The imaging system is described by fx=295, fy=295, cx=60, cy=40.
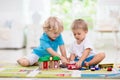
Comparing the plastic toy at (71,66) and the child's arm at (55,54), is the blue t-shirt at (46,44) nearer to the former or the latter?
the child's arm at (55,54)

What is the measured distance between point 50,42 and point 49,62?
288mm

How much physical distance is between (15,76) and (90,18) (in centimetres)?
469

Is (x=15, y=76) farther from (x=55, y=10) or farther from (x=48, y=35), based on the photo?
(x=55, y=10)

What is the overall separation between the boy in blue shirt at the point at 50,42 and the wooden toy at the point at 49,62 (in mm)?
75

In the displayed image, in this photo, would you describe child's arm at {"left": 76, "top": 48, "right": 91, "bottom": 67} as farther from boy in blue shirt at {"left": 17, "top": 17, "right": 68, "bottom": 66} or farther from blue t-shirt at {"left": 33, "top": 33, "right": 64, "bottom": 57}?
A: blue t-shirt at {"left": 33, "top": 33, "right": 64, "bottom": 57}

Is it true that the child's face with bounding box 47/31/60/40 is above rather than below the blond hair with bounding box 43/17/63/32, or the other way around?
below

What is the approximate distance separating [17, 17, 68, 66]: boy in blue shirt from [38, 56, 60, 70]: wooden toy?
75 millimetres

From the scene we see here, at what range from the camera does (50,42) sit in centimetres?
266

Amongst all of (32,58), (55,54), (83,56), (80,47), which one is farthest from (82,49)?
(32,58)

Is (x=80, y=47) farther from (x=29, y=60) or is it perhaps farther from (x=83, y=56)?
(x=29, y=60)

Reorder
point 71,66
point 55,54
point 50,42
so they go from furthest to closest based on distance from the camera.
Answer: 1. point 50,42
2. point 55,54
3. point 71,66

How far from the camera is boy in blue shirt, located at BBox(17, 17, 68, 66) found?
8.37 feet

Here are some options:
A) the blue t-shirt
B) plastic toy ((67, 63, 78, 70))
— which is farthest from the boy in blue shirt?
plastic toy ((67, 63, 78, 70))

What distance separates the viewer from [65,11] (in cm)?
670
